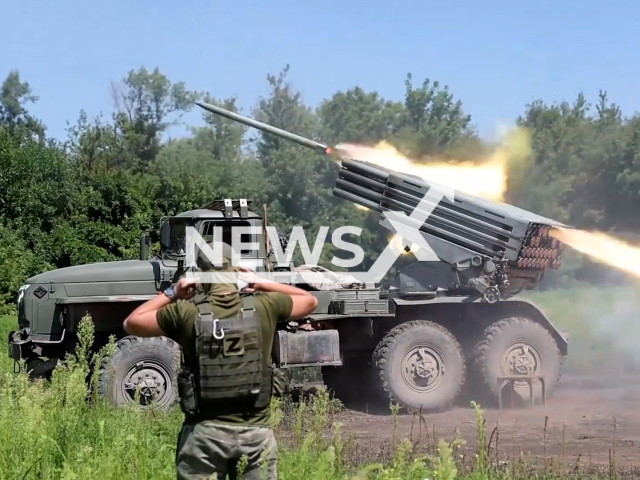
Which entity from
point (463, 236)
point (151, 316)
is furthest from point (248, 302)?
point (463, 236)

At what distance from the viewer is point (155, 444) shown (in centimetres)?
679

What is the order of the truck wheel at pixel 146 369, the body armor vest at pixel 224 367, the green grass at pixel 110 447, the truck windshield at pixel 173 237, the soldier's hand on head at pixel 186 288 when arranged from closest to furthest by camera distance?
the body armor vest at pixel 224 367 < the soldier's hand on head at pixel 186 288 < the green grass at pixel 110 447 < the truck wheel at pixel 146 369 < the truck windshield at pixel 173 237

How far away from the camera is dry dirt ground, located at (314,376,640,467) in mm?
8219

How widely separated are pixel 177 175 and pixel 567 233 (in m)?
15.0

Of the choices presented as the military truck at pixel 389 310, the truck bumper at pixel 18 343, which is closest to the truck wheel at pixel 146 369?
the military truck at pixel 389 310

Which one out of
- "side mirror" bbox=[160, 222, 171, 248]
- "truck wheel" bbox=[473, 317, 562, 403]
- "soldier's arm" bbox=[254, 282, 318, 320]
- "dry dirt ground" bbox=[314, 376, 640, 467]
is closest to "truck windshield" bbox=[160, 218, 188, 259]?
"side mirror" bbox=[160, 222, 171, 248]

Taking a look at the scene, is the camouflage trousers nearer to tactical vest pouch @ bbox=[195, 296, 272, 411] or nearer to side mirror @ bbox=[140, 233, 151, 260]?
tactical vest pouch @ bbox=[195, 296, 272, 411]

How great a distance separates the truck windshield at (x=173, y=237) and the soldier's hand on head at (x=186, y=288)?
637 centimetres

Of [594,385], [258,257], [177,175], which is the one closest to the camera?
[258,257]

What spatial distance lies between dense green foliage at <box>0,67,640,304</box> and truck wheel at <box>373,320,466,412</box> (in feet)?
13.6

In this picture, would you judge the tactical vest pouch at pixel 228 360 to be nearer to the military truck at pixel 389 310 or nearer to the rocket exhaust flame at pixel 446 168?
the military truck at pixel 389 310

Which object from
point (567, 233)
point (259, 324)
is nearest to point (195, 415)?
point (259, 324)

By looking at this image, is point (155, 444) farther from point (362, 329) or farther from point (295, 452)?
point (362, 329)

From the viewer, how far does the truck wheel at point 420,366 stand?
36.3ft
